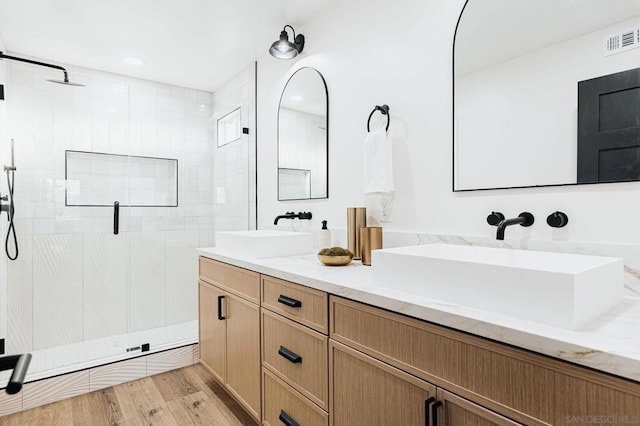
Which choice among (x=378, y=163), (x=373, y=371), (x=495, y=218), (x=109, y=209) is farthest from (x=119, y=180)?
(x=495, y=218)

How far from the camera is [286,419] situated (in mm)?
1478

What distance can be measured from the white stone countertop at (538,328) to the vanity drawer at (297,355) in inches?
9.2

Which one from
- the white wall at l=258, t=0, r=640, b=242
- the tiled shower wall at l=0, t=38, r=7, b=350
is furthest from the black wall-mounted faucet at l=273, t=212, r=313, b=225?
the tiled shower wall at l=0, t=38, r=7, b=350

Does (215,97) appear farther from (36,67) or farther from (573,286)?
(573,286)

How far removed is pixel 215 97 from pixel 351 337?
292 cm

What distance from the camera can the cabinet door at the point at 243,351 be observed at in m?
1.70

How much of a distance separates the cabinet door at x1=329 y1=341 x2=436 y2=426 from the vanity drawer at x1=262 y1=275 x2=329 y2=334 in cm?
12

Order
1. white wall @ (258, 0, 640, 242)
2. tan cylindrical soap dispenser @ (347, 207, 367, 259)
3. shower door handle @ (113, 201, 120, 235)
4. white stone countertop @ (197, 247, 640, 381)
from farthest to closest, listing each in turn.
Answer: shower door handle @ (113, 201, 120, 235)
tan cylindrical soap dispenser @ (347, 207, 367, 259)
white wall @ (258, 0, 640, 242)
white stone countertop @ (197, 247, 640, 381)

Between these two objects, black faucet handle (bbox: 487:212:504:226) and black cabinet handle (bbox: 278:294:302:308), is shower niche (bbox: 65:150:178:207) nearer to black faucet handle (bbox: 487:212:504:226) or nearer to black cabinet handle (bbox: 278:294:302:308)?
black cabinet handle (bbox: 278:294:302:308)

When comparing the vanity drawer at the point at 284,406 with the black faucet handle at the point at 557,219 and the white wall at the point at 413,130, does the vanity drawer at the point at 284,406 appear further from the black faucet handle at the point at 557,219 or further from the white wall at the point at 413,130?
the black faucet handle at the point at 557,219

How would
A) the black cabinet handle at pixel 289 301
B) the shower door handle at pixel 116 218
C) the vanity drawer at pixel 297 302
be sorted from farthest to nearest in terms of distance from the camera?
the shower door handle at pixel 116 218 → the black cabinet handle at pixel 289 301 → the vanity drawer at pixel 297 302

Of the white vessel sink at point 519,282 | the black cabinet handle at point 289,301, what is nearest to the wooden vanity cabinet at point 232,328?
the black cabinet handle at point 289,301

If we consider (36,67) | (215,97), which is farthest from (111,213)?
(215,97)

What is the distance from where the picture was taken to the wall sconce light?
2236 millimetres
